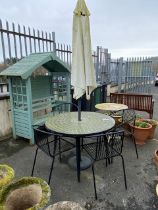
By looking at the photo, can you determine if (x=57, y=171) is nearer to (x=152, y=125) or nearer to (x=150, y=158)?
(x=150, y=158)

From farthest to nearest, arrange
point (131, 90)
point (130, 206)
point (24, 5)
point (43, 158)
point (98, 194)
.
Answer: point (131, 90) → point (24, 5) → point (43, 158) → point (98, 194) → point (130, 206)

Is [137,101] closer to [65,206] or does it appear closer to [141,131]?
[141,131]

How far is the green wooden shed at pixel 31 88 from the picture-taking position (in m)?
3.18

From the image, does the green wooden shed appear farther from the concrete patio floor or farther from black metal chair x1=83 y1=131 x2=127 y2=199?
black metal chair x1=83 y1=131 x2=127 y2=199

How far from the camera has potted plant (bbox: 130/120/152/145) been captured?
330cm

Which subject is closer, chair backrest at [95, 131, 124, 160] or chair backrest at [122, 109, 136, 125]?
chair backrest at [95, 131, 124, 160]

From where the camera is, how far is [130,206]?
1870mm

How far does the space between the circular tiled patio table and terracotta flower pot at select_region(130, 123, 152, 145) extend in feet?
3.35

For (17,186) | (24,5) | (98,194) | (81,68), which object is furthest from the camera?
(24,5)

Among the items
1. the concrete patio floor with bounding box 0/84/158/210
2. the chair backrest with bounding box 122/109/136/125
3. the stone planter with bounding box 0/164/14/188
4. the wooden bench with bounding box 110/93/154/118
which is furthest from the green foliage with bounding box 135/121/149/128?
the stone planter with bounding box 0/164/14/188

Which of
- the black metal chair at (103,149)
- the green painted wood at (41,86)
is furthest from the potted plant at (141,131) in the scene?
the green painted wood at (41,86)

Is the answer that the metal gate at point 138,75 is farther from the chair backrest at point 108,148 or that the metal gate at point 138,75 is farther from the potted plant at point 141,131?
the chair backrest at point 108,148

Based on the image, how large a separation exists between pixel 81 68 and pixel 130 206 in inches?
72.0

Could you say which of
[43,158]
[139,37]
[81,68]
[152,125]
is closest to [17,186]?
[43,158]
